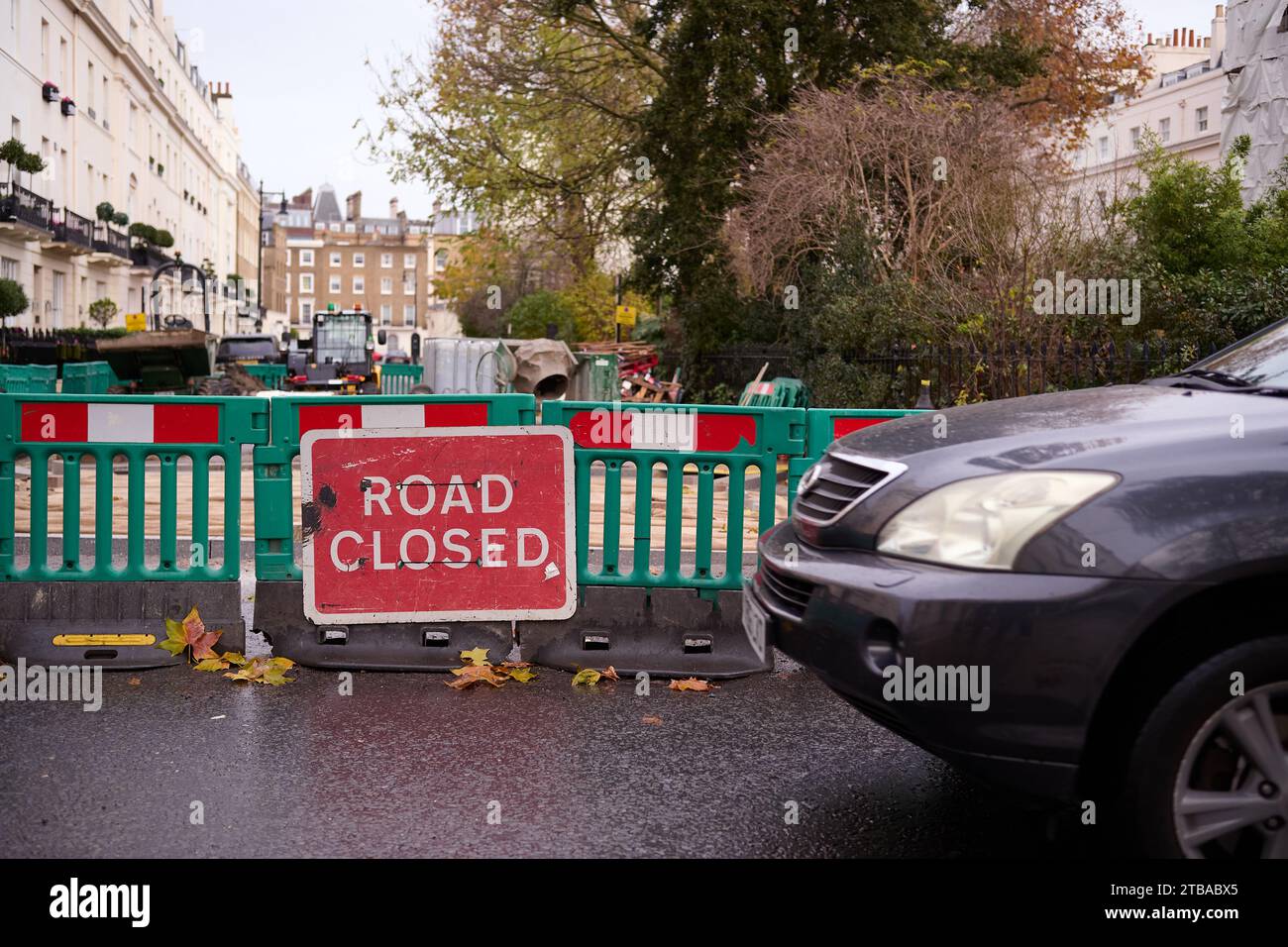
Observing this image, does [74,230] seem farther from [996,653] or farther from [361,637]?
[996,653]

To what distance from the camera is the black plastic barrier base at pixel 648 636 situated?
21.1 feet

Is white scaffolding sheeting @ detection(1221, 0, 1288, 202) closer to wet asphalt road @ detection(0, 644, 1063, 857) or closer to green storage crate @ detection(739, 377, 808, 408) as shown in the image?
green storage crate @ detection(739, 377, 808, 408)

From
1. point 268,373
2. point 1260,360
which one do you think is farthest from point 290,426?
point 268,373

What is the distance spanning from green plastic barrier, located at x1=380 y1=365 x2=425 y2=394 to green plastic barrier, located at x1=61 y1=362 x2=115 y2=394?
29.1ft

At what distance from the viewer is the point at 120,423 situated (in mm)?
6504

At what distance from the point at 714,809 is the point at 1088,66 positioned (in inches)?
1244

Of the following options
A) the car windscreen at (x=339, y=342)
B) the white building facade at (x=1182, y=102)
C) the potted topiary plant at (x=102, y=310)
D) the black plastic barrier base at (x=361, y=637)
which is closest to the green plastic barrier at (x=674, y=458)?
the black plastic barrier base at (x=361, y=637)

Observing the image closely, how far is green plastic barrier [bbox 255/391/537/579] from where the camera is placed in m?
6.46

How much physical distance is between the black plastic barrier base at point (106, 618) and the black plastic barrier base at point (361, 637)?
18 centimetres

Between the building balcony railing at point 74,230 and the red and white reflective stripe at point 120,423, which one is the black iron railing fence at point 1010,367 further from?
the building balcony railing at point 74,230

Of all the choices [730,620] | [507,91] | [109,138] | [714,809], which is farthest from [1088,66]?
[109,138]

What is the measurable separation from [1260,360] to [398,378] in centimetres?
3203
